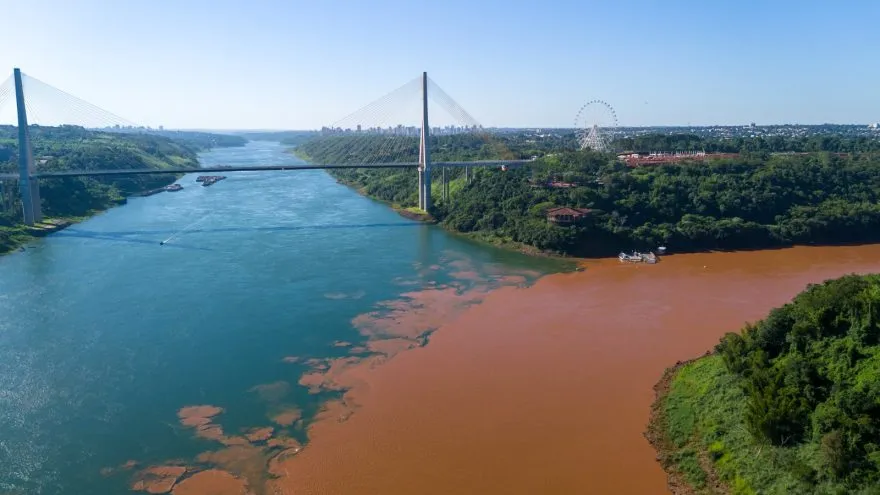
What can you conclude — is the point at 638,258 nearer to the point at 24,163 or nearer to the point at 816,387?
the point at 816,387

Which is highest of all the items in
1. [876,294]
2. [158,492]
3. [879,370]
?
[876,294]

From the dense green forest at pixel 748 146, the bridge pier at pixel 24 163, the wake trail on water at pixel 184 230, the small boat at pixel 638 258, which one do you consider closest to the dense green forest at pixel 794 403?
the small boat at pixel 638 258

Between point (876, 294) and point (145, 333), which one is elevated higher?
point (876, 294)

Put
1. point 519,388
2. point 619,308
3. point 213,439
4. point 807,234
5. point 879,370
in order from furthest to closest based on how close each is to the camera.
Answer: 1. point 807,234
2. point 619,308
3. point 519,388
4. point 213,439
5. point 879,370

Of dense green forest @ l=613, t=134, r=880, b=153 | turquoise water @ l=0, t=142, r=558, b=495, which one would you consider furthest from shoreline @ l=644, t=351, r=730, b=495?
dense green forest @ l=613, t=134, r=880, b=153

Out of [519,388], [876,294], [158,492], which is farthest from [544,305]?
[158,492]

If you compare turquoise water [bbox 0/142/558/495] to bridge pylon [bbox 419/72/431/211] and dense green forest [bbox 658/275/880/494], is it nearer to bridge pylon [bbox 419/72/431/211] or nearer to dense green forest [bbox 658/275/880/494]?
bridge pylon [bbox 419/72/431/211]

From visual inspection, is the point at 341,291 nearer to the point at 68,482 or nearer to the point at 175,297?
the point at 175,297
